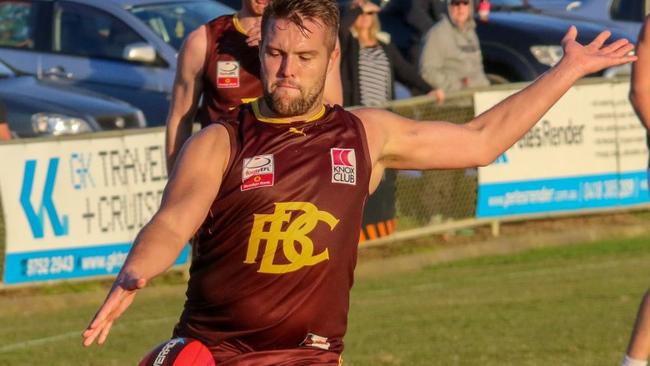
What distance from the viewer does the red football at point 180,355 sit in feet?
17.5

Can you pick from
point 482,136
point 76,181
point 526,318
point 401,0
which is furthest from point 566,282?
point 482,136

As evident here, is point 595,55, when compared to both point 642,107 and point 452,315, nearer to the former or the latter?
point 642,107

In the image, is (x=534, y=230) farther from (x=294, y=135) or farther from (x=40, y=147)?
(x=294, y=135)

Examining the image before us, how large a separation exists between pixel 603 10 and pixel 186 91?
1245cm

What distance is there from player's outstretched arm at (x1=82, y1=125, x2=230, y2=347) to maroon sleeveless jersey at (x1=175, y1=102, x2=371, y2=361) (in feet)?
0.22

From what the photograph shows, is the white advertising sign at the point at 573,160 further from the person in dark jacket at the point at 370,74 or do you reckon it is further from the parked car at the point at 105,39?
the parked car at the point at 105,39

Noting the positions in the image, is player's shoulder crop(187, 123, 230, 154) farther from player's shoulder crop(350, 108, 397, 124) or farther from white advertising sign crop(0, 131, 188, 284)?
white advertising sign crop(0, 131, 188, 284)

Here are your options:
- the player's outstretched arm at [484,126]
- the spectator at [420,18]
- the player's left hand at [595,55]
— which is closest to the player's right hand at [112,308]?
the player's outstretched arm at [484,126]

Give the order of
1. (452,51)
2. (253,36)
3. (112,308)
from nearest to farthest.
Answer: (112,308)
(253,36)
(452,51)

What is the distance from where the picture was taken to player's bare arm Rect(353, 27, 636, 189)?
228 inches

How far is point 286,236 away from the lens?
18.0ft

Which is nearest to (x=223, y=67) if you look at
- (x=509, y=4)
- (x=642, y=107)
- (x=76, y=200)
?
(x=642, y=107)

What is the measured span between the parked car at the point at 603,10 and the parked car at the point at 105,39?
4.66 metres

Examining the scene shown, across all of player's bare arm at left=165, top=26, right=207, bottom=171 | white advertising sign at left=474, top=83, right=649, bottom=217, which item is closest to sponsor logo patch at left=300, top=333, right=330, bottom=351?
player's bare arm at left=165, top=26, right=207, bottom=171
